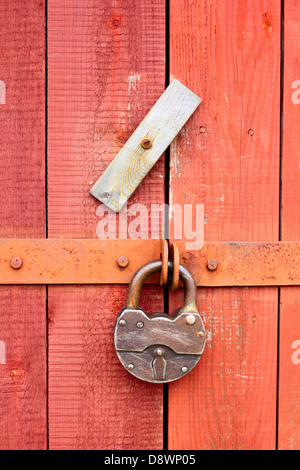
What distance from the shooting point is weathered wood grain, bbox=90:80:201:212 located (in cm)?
68

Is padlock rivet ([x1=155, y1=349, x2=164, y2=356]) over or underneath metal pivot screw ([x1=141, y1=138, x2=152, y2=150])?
underneath

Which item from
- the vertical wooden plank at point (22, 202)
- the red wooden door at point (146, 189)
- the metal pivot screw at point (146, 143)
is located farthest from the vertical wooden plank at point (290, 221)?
the vertical wooden plank at point (22, 202)

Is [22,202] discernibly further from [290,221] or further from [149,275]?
[290,221]

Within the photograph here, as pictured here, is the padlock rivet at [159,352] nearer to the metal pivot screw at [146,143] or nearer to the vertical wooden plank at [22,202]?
the vertical wooden plank at [22,202]

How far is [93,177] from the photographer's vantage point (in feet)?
2.31

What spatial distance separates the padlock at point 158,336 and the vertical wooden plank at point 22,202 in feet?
0.56

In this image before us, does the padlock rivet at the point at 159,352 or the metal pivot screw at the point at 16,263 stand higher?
the metal pivot screw at the point at 16,263

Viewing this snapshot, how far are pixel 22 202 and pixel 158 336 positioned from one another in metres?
0.34

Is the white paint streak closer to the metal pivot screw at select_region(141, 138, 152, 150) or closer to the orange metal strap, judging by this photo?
the orange metal strap

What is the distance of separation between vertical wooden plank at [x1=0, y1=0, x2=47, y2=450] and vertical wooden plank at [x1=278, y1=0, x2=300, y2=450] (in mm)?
441

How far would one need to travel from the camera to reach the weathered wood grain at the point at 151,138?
0.68m

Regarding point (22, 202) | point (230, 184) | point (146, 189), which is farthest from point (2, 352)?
point (230, 184)

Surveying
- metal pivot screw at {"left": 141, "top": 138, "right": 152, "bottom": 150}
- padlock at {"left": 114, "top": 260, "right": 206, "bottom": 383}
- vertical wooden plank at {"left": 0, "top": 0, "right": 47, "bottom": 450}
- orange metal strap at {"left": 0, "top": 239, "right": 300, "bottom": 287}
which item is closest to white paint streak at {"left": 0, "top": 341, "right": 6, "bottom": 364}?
vertical wooden plank at {"left": 0, "top": 0, "right": 47, "bottom": 450}

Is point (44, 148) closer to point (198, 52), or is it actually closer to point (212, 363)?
point (198, 52)
